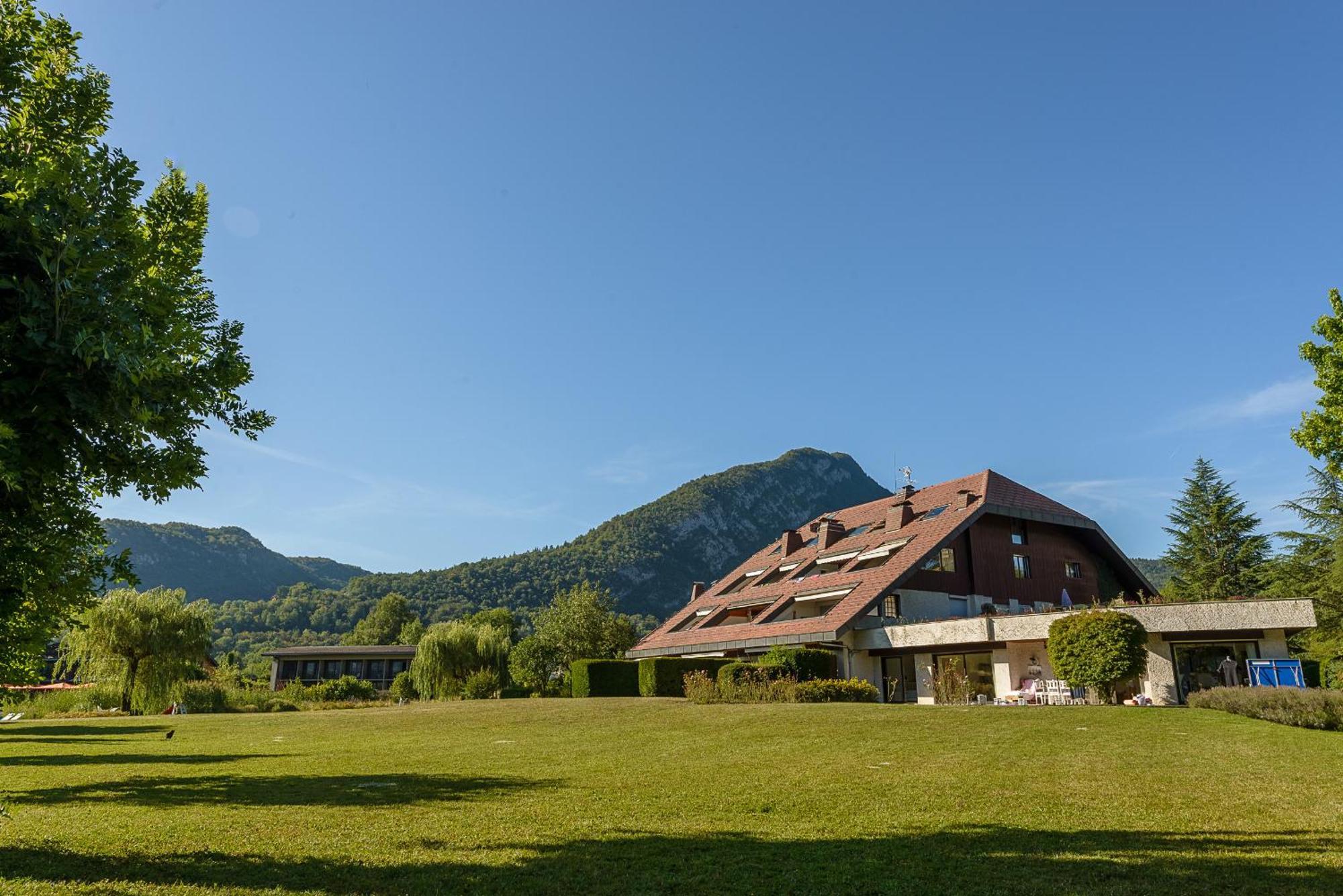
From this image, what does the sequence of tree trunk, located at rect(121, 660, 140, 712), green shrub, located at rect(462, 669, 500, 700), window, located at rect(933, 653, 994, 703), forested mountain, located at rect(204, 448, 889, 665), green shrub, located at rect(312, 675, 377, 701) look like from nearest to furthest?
1. window, located at rect(933, 653, 994, 703)
2. tree trunk, located at rect(121, 660, 140, 712)
3. green shrub, located at rect(462, 669, 500, 700)
4. green shrub, located at rect(312, 675, 377, 701)
5. forested mountain, located at rect(204, 448, 889, 665)

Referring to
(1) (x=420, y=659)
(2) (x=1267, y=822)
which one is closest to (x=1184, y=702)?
(2) (x=1267, y=822)

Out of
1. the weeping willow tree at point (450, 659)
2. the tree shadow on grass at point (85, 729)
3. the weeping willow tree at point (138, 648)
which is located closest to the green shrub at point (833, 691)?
the tree shadow on grass at point (85, 729)

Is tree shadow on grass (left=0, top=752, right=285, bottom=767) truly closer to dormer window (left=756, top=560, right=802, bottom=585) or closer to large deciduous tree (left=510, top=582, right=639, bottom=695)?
dormer window (left=756, top=560, right=802, bottom=585)

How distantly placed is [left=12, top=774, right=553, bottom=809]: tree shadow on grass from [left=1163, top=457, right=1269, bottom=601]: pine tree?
52650mm

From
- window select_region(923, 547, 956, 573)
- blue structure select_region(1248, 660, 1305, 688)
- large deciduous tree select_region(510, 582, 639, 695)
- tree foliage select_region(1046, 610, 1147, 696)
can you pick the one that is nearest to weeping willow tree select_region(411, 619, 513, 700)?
large deciduous tree select_region(510, 582, 639, 695)

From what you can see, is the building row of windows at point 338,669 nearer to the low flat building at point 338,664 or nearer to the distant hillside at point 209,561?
the low flat building at point 338,664

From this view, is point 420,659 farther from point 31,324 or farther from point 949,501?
point 31,324

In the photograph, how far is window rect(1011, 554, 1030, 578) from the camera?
122ft

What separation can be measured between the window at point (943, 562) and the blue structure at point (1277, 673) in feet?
41.7

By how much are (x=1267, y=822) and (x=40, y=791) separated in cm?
1469

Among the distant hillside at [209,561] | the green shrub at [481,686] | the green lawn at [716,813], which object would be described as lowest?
the green shrub at [481,686]

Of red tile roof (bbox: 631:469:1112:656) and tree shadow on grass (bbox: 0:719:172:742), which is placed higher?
red tile roof (bbox: 631:469:1112:656)

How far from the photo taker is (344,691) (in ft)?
156

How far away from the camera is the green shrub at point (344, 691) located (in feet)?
150
